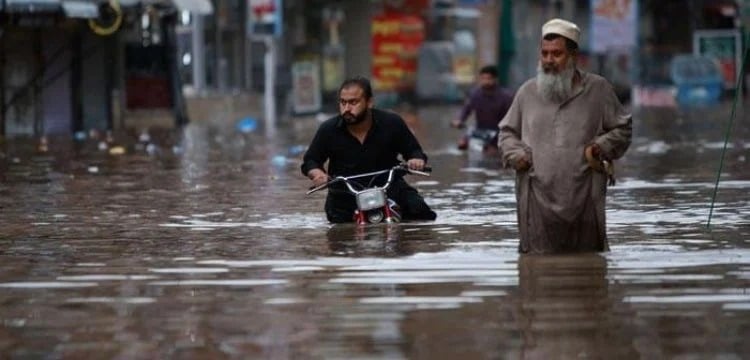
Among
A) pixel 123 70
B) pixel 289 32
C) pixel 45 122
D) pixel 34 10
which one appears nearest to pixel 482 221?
pixel 34 10

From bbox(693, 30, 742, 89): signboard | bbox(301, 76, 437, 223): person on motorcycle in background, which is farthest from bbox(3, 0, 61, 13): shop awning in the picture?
bbox(693, 30, 742, 89): signboard

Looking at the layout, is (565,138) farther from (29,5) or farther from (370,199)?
(29,5)

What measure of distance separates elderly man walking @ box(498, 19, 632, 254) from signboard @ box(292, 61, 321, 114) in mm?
40258

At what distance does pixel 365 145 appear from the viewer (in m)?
15.3

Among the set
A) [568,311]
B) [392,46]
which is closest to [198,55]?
[392,46]

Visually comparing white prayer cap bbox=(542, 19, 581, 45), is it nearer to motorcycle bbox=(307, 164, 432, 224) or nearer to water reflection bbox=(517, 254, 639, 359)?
water reflection bbox=(517, 254, 639, 359)

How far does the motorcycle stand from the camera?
15055 mm

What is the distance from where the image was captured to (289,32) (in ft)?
187

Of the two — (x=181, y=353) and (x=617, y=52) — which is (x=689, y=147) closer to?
(x=181, y=353)

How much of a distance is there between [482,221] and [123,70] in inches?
1063

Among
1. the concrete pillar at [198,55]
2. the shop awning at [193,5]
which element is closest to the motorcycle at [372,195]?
the shop awning at [193,5]

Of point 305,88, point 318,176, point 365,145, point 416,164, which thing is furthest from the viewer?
point 305,88

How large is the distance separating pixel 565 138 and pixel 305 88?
41.2 meters

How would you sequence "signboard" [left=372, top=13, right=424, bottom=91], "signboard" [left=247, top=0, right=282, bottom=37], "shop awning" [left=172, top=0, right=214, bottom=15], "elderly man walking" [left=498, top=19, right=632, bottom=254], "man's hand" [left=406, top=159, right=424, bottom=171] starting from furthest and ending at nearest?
1. "signboard" [left=372, top=13, right=424, bottom=91]
2. "signboard" [left=247, top=0, right=282, bottom=37]
3. "shop awning" [left=172, top=0, right=214, bottom=15]
4. "man's hand" [left=406, top=159, right=424, bottom=171]
5. "elderly man walking" [left=498, top=19, right=632, bottom=254]
